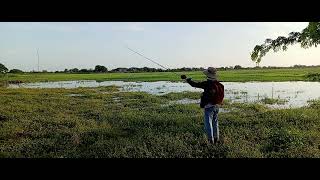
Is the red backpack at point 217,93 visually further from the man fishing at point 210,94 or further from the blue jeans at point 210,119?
the blue jeans at point 210,119

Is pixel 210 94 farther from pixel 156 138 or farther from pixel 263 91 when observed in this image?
pixel 263 91

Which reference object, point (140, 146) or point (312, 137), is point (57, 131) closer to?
point (140, 146)

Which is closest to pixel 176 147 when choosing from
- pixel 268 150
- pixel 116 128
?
pixel 268 150

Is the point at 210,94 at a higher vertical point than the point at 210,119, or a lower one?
higher

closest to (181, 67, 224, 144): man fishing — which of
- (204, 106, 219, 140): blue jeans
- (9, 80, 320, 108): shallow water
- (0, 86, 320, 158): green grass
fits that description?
(204, 106, 219, 140): blue jeans

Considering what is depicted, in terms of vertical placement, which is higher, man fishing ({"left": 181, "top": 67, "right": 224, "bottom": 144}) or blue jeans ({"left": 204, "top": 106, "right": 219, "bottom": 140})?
man fishing ({"left": 181, "top": 67, "right": 224, "bottom": 144})

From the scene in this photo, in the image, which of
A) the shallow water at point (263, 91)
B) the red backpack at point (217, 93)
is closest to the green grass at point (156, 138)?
the red backpack at point (217, 93)

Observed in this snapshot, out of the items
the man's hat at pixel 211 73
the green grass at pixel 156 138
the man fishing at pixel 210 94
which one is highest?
the man's hat at pixel 211 73

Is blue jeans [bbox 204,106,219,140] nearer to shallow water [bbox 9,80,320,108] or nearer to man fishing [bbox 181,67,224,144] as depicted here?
man fishing [bbox 181,67,224,144]

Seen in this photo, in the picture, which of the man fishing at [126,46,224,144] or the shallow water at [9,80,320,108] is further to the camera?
the shallow water at [9,80,320,108]

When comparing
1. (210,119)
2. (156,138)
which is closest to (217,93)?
(210,119)

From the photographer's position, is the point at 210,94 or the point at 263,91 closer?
the point at 210,94

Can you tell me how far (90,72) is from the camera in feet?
397
